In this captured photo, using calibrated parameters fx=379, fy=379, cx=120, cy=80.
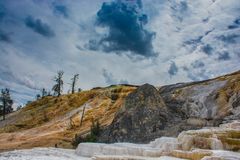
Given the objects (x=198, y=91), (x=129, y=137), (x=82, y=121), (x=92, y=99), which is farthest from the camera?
(x=92, y=99)

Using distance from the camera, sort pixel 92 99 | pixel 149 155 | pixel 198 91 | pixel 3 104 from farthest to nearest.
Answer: pixel 3 104 < pixel 92 99 < pixel 198 91 < pixel 149 155

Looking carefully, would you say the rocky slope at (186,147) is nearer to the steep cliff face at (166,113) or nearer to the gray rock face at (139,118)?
the steep cliff face at (166,113)

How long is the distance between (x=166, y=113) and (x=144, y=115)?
3491 millimetres

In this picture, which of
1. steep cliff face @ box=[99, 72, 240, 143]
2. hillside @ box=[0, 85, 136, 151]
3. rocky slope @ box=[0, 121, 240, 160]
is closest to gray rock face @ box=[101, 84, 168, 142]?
steep cliff face @ box=[99, 72, 240, 143]

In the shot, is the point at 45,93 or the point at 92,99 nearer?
the point at 92,99

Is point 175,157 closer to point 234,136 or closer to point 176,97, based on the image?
point 234,136

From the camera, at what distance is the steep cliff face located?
162ft

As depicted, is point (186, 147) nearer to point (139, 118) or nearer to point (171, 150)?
point (171, 150)

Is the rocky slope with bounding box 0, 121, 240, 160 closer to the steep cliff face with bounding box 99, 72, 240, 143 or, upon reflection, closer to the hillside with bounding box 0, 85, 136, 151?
the steep cliff face with bounding box 99, 72, 240, 143

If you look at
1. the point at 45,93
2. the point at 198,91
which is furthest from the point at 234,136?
the point at 45,93

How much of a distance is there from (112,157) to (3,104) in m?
109

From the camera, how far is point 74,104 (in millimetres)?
100062

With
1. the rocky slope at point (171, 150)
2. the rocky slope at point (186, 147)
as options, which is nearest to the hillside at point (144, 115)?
the rocky slope at point (171, 150)

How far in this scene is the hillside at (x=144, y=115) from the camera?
5019 cm
